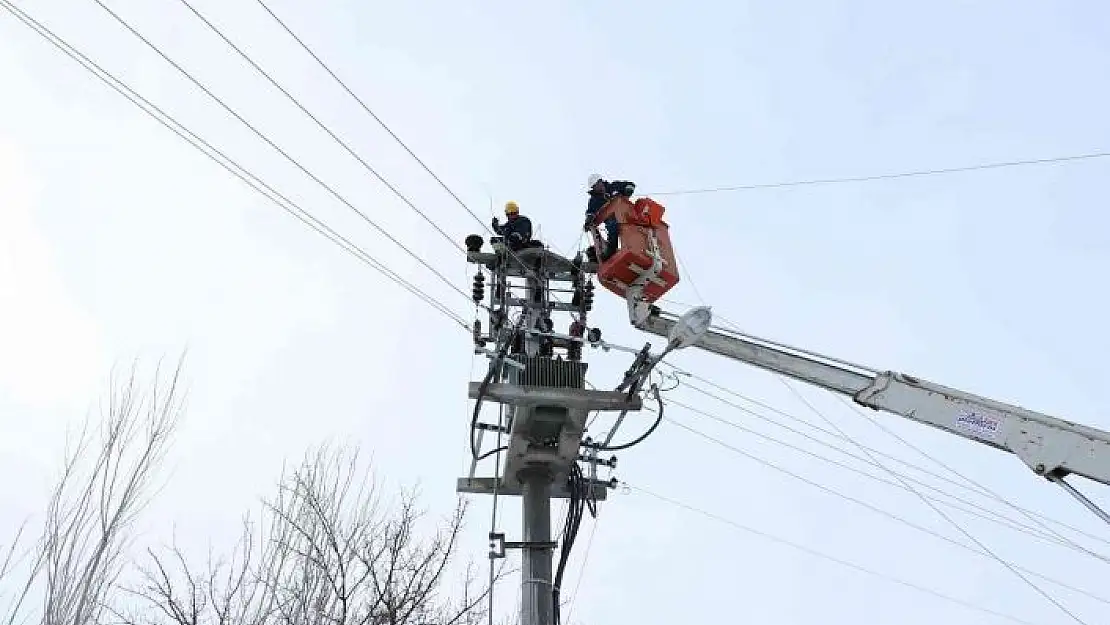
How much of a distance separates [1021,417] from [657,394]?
→ 408cm

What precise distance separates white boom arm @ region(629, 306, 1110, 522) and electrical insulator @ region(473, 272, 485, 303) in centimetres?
204

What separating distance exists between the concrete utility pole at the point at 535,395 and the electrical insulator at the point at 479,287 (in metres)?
0.01

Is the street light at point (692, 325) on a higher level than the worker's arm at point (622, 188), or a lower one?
lower

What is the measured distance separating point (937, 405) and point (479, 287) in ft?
18.7

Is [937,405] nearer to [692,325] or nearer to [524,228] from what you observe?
[692,325]

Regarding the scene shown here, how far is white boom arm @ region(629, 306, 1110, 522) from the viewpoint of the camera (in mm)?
8461

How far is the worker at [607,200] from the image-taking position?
11648mm

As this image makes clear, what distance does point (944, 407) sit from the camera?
371 inches

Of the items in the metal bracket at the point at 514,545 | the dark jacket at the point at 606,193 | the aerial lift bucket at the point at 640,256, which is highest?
the dark jacket at the point at 606,193

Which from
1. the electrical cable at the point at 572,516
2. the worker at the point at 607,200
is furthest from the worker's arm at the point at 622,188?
the electrical cable at the point at 572,516

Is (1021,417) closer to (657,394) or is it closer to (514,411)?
(657,394)

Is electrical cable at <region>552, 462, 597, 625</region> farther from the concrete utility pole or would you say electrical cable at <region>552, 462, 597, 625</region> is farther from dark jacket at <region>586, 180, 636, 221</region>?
dark jacket at <region>586, 180, 636, 221</region>

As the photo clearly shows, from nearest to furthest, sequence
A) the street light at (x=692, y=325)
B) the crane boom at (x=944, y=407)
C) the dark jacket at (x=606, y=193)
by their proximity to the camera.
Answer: the crane boom at (x=944, y=407), the street light at (x=692, y=325), the dark jacket at (x=606, y=193)

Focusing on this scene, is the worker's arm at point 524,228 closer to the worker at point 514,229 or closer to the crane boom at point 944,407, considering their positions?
the worker at point 514,229
